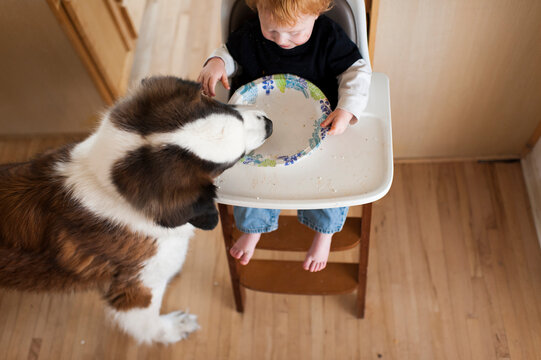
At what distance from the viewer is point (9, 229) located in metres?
1.19

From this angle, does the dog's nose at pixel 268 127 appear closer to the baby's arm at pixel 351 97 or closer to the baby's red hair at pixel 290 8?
the baby's arm at pixel 351 97

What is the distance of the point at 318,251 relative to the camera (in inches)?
53.8

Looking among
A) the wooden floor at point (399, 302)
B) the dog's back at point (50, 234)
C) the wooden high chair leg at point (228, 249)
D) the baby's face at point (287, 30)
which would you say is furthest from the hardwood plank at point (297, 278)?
the baby's face at point (287, 30)

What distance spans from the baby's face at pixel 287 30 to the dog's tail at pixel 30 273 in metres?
0.85

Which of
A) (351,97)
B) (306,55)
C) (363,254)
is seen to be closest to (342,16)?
(306,55)

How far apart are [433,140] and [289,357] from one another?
102cm

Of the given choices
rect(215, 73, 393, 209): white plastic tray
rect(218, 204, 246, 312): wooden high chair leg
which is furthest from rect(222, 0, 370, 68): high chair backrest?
rect(218, 204, 246, 312): wooden high chair leg

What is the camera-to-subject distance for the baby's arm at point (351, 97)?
3.55 feet

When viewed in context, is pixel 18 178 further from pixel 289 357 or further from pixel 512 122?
pixel 512 122

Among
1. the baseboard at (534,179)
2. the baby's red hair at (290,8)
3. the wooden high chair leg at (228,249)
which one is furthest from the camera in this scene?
the baseboard at (534,179)

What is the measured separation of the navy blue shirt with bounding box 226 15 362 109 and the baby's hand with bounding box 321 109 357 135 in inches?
6.2

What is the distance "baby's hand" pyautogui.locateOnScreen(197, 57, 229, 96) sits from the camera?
1178 millimetres

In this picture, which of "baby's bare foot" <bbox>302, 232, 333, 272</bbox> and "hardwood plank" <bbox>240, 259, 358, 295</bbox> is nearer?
"baby's bare foot" <bbox>302, 232, 333, 272</bbox>

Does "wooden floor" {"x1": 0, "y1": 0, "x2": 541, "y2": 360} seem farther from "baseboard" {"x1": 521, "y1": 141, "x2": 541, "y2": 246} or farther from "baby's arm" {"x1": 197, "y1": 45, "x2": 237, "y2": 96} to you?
"baby's arm" {"x1": 197, "y1": 45, "x2": 237, "y2": 96}
